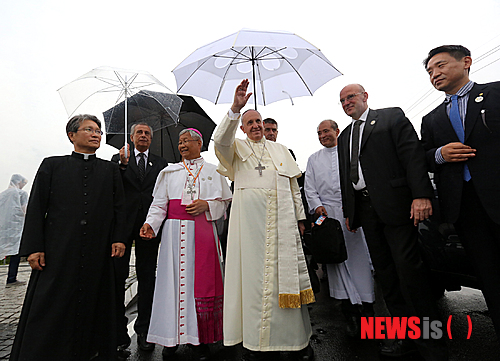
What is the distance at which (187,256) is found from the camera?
296 centimetres

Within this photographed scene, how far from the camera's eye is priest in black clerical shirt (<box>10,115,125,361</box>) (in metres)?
2.25

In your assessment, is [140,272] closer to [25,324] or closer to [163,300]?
[163,300]

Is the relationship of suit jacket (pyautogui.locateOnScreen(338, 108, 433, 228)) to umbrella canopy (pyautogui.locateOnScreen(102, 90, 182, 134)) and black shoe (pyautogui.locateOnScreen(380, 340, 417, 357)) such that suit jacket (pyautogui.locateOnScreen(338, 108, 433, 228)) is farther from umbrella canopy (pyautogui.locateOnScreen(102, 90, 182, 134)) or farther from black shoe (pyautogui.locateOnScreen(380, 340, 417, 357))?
umbrella canopy (pyautogui.locateOnScreen(102, 90, 182, 134))

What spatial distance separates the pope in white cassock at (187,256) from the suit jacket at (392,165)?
1466 mm

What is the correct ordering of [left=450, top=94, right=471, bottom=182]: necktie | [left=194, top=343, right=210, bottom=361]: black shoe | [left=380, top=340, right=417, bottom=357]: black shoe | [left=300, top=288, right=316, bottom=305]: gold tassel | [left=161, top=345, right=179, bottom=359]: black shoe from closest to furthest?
[left=450, top=94, right=471, bottom=182]: necktie → [left=380, top=340, right=417, bottom=357]: black shoe → [left=300, top=288, right=316, bottom=305]: gold tassel → [left=194, top=343, right=210, bottom=361]: black shoe → [left=161, top=345, right=179, bottom=359]: black shoe

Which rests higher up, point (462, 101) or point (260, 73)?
point (260, 73)

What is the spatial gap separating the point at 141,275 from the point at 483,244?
3074 millimetres

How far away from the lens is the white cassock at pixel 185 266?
2.80 metres

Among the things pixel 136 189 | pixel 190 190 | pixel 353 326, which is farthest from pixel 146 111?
pixel 353 326

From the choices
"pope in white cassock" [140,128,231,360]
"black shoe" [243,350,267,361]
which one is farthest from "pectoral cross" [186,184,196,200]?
"black shoe" [243,350,267,361]

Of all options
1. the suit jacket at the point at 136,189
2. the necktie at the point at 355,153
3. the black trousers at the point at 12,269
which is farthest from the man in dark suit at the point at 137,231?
the black trousers at the point at 12,269

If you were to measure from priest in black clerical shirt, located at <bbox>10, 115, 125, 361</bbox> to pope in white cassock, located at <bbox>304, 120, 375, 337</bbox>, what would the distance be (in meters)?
2.18

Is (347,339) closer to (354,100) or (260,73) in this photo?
(354,100)

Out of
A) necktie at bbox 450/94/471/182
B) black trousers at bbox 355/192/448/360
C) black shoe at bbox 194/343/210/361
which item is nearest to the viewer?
necktie at bbox 450/94/471/182
